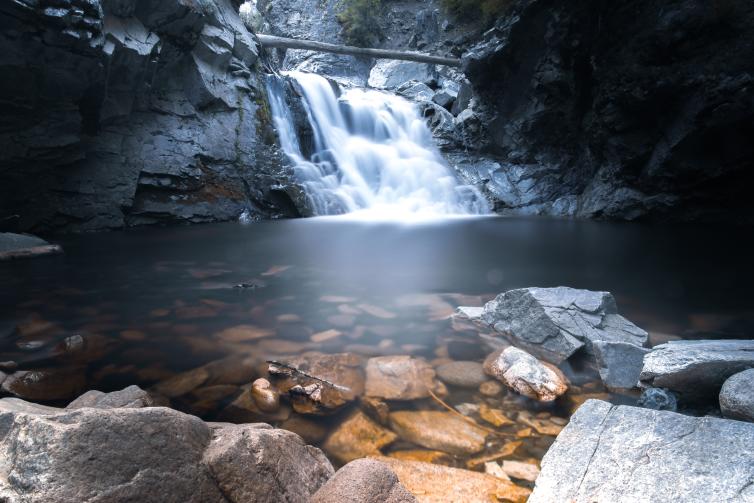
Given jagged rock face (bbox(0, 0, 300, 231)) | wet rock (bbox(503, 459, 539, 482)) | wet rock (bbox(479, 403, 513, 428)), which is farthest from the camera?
jagged rock face (bbox(0, 0, 300, 231))

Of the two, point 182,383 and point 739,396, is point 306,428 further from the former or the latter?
point 739,396

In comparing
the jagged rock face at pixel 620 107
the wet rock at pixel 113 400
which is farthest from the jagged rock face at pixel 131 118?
the jagged rock face at pixel 620 107

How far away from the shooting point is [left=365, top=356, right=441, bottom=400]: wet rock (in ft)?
8.63

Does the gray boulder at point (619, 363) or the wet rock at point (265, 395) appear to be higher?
the gray boulder at point (619, 363)

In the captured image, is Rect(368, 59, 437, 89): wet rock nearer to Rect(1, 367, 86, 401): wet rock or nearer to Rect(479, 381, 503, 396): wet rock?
Rect(479, 381, 503, 396): wet rock

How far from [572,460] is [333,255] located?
5730mm

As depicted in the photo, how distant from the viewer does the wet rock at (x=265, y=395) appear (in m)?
2.48

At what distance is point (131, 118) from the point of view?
9.94 m

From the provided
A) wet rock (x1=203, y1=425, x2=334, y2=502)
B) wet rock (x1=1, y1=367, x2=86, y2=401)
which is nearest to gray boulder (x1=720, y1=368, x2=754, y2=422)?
wet rock (x1=203, y1=425, x2=334, y2=502)

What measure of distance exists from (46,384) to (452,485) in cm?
272

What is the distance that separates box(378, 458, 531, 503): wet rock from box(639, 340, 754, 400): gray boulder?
3.69 ft

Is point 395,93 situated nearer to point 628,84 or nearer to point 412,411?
point 628,84

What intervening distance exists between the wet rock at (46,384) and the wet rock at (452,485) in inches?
87.4

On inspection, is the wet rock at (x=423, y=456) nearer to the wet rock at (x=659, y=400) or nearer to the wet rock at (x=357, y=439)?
the wet rock at (x=357, y=439)
